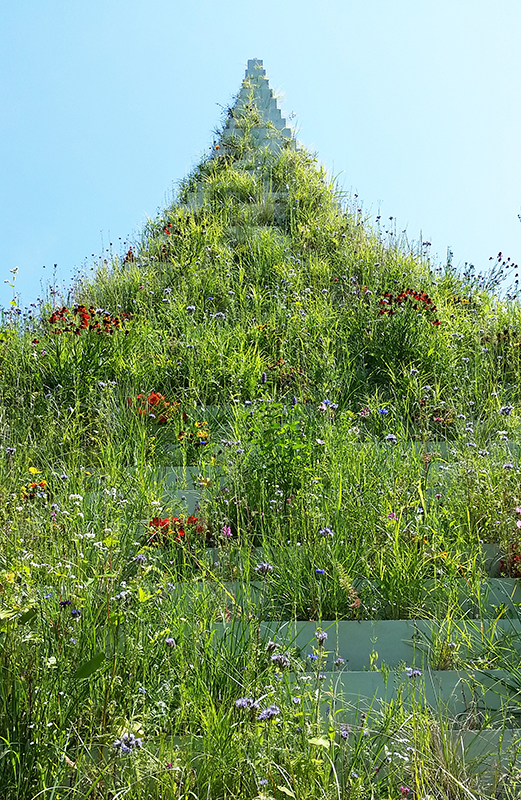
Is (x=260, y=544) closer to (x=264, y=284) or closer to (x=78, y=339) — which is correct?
(x=78, y=339)

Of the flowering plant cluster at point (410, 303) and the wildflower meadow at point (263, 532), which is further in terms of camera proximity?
the flowering plant cluster at point (410, 303)

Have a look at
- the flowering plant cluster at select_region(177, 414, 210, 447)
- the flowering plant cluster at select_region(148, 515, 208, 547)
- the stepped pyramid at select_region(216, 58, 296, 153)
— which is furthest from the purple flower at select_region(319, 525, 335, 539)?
the stepped pyramid at select_region(216, 58, 296, 153)

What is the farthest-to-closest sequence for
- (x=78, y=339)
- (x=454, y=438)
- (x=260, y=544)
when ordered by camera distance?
(x=78, y=339)
(x=454, y=438)
(x=260, y=544)

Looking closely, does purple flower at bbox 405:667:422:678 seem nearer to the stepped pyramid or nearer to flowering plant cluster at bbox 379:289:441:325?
flowering plant cluster at bbox 379:289:441:325

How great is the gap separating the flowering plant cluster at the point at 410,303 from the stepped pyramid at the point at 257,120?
5582mm

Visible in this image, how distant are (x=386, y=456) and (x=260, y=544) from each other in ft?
3.19

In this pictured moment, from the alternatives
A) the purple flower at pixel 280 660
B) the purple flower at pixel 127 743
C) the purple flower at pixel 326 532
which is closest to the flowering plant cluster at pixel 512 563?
the purple flower at pixel 326 532

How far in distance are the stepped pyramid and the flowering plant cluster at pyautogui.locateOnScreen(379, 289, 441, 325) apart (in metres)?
5.58

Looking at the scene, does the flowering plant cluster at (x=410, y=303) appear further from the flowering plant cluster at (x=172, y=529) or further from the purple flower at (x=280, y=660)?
the purple flower at (x=280, y=660)

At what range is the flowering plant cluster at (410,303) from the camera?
18.8 feet

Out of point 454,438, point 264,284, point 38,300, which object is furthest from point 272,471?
point 38,300

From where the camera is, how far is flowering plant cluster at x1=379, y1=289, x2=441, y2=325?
5719 millimetres

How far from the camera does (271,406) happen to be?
13.4 ft

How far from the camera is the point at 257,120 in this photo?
11477 millimetres
